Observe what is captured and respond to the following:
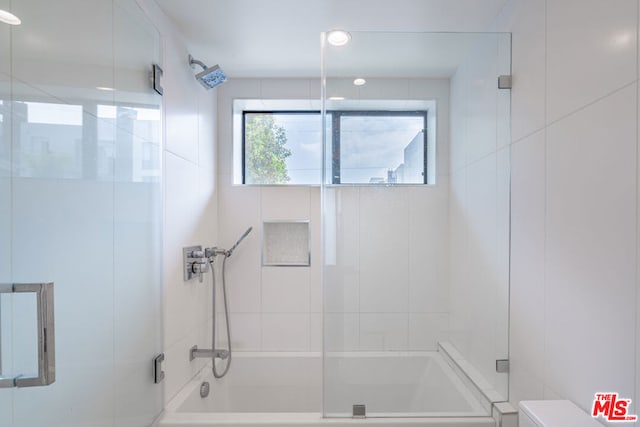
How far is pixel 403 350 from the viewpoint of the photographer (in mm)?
1717

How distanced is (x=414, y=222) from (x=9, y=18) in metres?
1.53

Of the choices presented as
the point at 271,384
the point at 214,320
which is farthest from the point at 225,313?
the point at 271,384

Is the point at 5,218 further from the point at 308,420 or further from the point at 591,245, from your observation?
the point at 591,245

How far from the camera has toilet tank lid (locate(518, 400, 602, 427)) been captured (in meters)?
1.02

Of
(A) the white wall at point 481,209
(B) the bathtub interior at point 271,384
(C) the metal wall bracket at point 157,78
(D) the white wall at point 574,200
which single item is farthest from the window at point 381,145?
(B) the bathtub interior at point 271,384

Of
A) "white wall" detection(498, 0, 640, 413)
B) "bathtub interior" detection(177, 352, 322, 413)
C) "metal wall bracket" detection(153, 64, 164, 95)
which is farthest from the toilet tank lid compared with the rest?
"metal wall bracket" detection(153, 64, 164, 95)

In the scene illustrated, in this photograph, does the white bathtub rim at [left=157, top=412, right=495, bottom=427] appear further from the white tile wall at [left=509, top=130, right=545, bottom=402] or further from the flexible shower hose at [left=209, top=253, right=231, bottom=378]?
the flexible shower hose at [left=209, top=253, right=231, bottom=378]

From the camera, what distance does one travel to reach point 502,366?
162 cm

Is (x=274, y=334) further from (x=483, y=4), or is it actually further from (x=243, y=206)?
(x=483, y=4)

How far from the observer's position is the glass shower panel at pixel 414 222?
5.42ft

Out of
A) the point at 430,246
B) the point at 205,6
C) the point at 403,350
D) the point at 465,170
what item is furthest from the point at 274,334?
the point at 205,6

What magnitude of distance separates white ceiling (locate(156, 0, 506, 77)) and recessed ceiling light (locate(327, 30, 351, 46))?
120 mm

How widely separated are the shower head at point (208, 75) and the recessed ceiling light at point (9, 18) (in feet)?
3.79

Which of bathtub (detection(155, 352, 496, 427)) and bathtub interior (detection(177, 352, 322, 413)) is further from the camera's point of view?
bathtub interior (detection(177, 352, 322, 413))
